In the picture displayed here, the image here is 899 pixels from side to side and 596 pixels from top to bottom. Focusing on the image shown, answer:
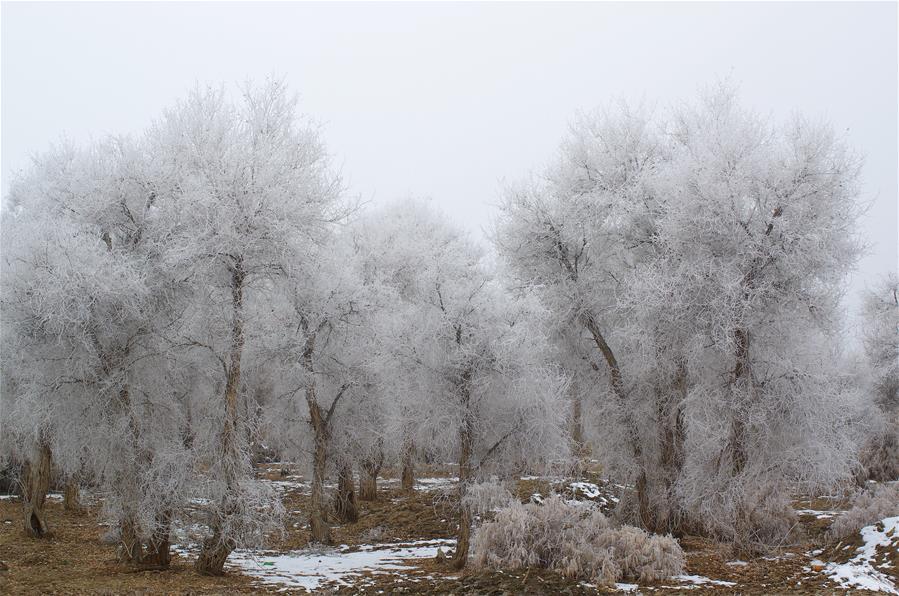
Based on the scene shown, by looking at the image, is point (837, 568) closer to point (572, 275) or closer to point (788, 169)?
point (788, 169)

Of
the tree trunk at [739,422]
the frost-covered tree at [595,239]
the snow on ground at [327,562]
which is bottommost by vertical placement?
the snow on ground at [327,562]

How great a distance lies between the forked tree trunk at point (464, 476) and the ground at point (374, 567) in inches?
17.8

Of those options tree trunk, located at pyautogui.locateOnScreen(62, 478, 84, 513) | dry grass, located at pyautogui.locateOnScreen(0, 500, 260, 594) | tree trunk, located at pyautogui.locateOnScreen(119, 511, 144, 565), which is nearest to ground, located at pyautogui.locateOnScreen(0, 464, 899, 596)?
dry grass, located at pyautogui.locateOnScreen(0, 500, 260, 594)

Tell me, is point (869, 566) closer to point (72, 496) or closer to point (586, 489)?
point (586, 489)

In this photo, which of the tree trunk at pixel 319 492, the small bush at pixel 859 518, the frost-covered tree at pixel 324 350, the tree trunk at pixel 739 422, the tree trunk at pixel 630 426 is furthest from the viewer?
the tree trunk at pixel 319 492

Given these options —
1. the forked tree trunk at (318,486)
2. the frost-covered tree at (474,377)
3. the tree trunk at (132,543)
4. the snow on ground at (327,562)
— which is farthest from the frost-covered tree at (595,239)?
the tree trunk at (132,543)

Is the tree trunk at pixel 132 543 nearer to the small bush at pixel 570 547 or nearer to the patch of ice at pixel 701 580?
the small bush at pixel 570 547

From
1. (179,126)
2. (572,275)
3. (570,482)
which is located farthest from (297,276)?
(570,482)

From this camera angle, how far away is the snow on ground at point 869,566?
9.05 meters

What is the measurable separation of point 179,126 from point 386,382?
6393 millimetres

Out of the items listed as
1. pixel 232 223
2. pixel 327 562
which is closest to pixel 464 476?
pixel 327 562

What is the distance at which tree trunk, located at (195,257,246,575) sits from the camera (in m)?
10.3

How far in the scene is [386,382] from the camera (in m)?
14.1

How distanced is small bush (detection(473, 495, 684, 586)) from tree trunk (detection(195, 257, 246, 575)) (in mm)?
4028
